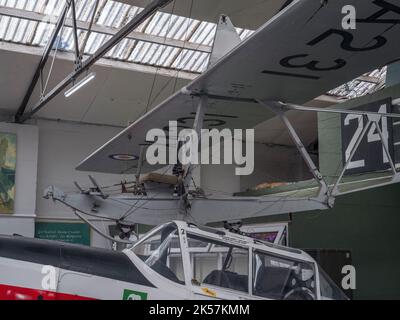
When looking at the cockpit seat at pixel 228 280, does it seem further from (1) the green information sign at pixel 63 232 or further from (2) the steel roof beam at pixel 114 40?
(1) the green information sign at pixel 63 232

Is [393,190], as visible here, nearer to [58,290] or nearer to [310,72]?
[310,72]

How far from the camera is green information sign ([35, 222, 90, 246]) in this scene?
13.1 m

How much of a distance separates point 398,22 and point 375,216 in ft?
16.8

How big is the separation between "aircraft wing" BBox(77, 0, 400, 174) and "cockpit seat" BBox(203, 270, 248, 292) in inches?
68.4

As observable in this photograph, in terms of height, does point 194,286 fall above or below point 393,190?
below

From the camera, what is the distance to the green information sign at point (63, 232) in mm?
13086

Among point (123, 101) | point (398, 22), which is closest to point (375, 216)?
point (398, 22)

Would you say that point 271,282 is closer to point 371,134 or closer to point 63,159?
point 371,134

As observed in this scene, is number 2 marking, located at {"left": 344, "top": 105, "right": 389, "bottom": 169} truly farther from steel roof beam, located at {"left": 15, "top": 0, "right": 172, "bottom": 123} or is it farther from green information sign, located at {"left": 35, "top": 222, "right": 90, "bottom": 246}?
green information sign, located at {"left": 35, "top": 222, "right": 90, "bottom": 246}

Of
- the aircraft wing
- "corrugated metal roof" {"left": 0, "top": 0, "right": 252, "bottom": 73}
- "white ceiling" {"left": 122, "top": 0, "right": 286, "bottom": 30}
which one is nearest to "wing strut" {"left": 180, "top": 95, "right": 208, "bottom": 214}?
the aircraft wing

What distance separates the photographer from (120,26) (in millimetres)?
10984

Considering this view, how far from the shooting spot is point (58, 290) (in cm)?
302

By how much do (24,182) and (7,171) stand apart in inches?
19.0

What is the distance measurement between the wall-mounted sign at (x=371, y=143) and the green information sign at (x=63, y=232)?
7212 millimetres
